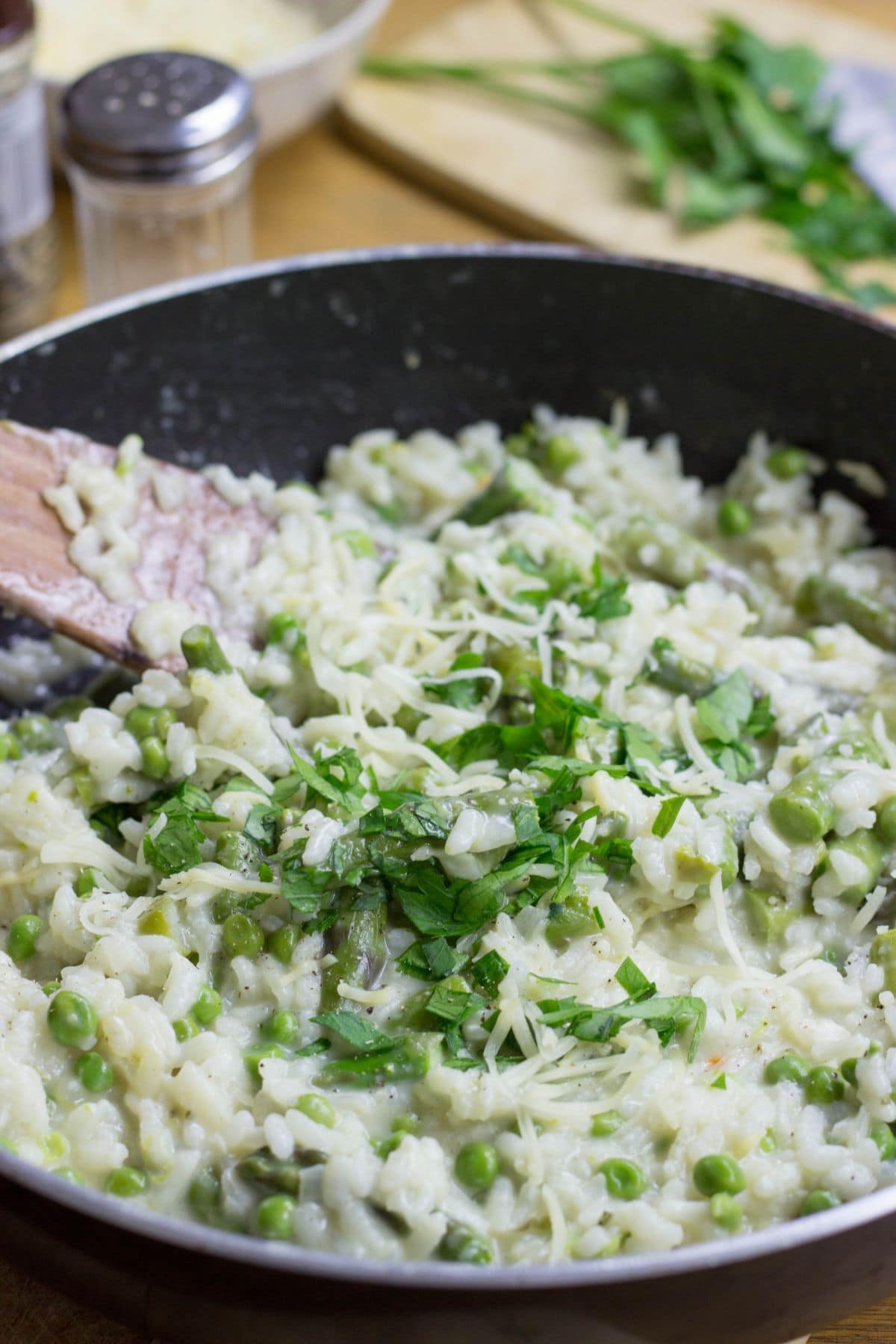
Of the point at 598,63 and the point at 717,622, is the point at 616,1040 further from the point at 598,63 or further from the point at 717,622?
the point at 598,63

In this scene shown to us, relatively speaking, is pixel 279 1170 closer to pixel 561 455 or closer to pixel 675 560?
pixel 675 560

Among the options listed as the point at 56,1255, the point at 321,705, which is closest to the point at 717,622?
the point at 321,705

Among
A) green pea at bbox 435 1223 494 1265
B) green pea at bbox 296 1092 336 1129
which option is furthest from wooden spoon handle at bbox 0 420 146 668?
green pea at bbox 435 1223 494 1265

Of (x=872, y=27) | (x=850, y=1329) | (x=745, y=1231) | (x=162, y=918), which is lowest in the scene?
(x=850, y=1329)

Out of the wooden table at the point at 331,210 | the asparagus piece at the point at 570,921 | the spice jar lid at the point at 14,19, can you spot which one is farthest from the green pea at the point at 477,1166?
the wooden table at the point at 331,210

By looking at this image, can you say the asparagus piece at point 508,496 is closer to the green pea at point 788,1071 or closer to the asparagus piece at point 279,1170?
the green pea at point 788,1071
